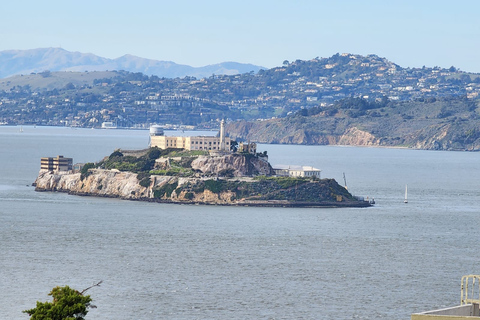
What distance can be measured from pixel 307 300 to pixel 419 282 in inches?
310

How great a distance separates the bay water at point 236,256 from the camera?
146ft

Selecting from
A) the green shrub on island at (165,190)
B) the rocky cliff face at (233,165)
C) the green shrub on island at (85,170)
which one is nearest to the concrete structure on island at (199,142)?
the rocky cliff face at (233,165)

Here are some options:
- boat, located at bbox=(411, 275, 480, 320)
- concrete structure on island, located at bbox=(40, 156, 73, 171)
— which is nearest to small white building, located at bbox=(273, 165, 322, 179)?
concrete structure on island, located at bbox=(40, 156, 73, 171)

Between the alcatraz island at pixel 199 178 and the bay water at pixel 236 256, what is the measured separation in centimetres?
357

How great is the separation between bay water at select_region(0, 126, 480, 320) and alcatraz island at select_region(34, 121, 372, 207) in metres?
3.57

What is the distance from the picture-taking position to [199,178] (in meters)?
96.5

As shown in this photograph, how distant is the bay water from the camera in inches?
1750

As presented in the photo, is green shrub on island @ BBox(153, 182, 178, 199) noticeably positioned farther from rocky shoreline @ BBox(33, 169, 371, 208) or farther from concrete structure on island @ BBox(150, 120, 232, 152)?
concrete structure on island @ BBox(150, 120, 232, 152)

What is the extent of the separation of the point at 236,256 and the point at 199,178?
37856 millimetres

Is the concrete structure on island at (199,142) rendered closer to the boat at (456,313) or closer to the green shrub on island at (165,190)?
the green shrub on island at (165,190)

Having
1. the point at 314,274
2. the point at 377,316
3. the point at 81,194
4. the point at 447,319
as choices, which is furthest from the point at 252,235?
the point at 447,319

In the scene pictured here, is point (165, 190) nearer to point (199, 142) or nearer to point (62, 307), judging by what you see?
point (199, 142)

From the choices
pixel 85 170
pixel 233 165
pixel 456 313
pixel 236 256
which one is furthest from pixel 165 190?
pixel 456 313

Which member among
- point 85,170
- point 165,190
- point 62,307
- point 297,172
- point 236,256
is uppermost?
point 297,172
